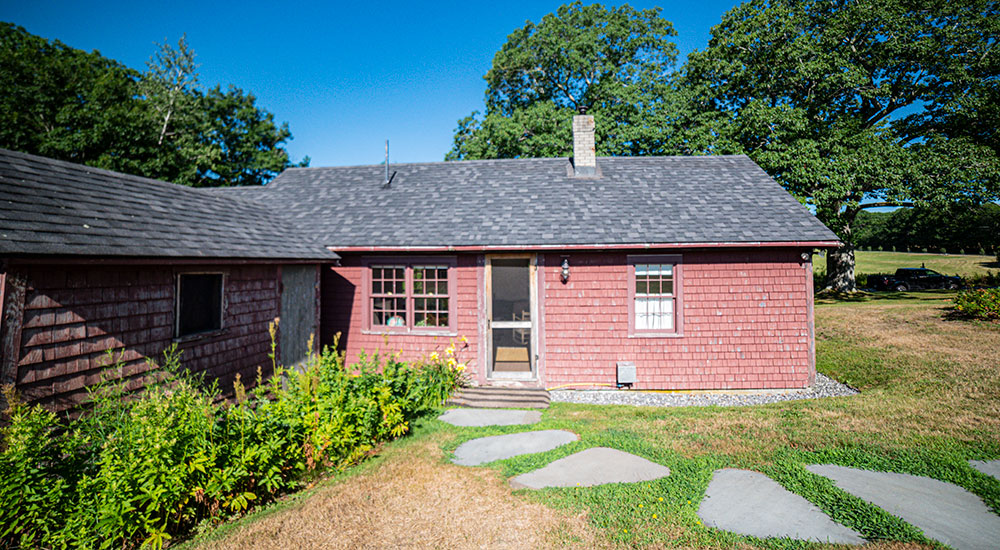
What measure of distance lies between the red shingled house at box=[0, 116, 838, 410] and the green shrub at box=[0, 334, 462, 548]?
3.16m

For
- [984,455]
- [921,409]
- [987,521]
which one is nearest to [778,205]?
[921,409]

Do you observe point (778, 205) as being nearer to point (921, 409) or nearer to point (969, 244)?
point (921, 409)

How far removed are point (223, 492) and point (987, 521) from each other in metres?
6.57

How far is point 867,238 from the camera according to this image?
232ft

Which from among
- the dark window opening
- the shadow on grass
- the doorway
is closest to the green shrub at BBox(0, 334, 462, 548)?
the dark window opening

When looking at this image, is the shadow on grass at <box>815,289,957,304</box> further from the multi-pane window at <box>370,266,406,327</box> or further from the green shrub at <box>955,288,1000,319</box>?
the multi-pane window at <box>370,266,406,327</box>

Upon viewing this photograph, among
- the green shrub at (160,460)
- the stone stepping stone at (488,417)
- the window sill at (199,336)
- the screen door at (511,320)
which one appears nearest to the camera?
the green shrub at (160,460)

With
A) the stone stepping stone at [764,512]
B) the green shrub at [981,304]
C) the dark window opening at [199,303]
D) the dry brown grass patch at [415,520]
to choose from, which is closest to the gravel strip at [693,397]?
the stone stepping stone at [764,512]

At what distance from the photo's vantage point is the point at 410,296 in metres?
9.95

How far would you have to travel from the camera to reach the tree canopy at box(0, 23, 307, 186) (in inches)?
893

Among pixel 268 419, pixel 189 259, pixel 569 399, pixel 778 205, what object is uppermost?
pixel 778 205

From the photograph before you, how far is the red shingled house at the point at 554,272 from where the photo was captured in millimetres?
8398

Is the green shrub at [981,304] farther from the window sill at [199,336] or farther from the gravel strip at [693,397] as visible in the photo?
the window sill at [199,336]

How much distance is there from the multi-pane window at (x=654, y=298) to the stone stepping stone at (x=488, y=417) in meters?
3.27
